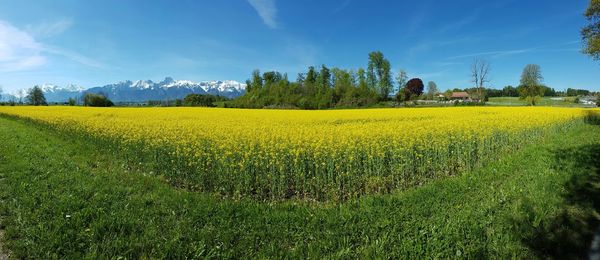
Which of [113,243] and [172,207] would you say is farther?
[172,207]

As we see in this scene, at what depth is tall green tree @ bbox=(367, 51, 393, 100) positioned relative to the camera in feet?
236

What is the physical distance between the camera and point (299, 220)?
18.1 feet

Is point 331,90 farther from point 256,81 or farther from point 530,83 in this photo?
point 530,83

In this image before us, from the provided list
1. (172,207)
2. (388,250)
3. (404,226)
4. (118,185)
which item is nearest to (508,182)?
(404,226)

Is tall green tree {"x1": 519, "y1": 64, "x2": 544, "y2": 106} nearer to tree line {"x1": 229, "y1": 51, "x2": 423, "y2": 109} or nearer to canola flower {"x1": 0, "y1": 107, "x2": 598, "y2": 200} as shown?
tree line {"x1": 229, "y1": 51, "x2": 423, "y2": 109}

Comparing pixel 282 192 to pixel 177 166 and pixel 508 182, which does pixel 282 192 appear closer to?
pixel 177 166

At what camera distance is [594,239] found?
481 centimetres

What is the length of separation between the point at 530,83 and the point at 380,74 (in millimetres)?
35159

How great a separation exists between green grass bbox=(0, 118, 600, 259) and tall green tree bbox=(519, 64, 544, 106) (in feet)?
262

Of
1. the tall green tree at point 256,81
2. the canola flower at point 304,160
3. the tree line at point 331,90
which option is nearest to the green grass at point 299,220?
the canola flower at point 304,160

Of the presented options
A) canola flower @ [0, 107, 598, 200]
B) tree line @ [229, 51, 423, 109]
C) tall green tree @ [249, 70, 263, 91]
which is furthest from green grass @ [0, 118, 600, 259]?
tall green tree @ [249, 70, 263, 91]

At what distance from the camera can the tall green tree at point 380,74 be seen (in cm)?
7206

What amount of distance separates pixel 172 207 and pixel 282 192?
8.01 ft

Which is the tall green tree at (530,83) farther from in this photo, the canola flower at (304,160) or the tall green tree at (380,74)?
the canola flower at (304,160)
